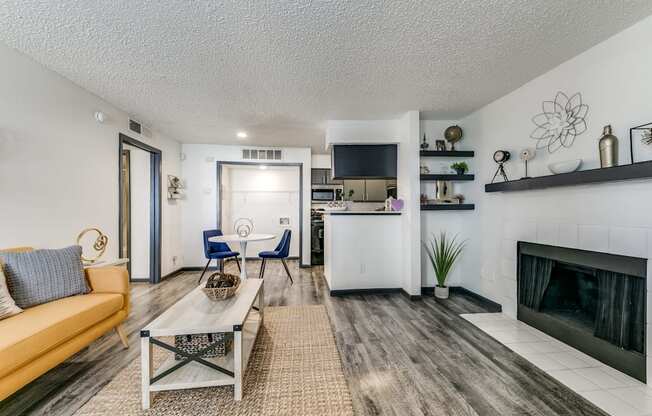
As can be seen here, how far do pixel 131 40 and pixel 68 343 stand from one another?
6.83ft

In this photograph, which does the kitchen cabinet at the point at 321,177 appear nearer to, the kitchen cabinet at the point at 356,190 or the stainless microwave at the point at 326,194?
the stainless microwave at the point at 326,194

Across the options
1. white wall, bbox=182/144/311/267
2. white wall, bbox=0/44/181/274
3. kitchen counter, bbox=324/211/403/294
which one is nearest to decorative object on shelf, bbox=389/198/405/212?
kitchen counter, bbox=324/211/403/294

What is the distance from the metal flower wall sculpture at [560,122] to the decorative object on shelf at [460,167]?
2.93ft

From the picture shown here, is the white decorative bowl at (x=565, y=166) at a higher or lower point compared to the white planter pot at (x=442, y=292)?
higher

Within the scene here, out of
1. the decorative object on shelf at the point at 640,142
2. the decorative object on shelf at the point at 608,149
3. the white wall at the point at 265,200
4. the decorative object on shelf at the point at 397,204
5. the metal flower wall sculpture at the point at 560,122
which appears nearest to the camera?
the decorative object on shelf at the point at 640,142

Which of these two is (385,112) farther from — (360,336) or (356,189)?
(360,336)

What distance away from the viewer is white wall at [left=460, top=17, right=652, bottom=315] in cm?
183

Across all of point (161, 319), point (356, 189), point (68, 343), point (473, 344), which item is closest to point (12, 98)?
point (68, 343)

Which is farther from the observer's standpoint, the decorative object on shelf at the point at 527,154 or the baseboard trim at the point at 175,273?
the baseboard trim at the point at 175,273

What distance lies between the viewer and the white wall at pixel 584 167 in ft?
6.01

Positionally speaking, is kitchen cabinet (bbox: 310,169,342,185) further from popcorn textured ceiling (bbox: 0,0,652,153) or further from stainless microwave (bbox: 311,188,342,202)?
popcorn textured ceiling (bbox: 0,0,652,153)

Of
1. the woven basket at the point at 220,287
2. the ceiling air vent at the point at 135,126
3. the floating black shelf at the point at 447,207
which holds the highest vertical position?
the ceiling air vent at the point at 135,126

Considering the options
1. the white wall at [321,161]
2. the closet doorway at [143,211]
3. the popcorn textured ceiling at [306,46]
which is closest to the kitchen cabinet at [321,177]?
the white wall at [321,161]

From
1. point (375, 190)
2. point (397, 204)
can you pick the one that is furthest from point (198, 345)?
point (375, 190)
